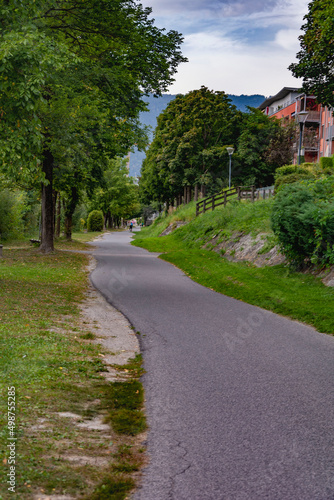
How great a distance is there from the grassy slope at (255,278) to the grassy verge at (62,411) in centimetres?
468

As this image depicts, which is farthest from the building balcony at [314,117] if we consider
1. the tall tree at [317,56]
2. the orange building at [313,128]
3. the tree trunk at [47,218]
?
the tree trunk at [47,218]

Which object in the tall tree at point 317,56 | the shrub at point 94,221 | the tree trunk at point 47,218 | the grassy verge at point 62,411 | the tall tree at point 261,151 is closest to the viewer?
the grassy verge at point 62,411

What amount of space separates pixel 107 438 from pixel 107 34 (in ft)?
50.1

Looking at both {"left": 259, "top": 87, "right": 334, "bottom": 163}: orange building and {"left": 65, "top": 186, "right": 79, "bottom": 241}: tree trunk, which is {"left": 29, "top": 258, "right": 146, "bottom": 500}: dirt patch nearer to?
{"left": 65, "top": 186, "right": 79, "bottom": 241}: tree trunk

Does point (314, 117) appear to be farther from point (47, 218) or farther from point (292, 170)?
point (47, 218)

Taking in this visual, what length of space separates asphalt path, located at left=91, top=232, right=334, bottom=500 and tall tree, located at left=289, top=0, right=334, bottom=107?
19.5 meters

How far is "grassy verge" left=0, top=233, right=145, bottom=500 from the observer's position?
3.32 m

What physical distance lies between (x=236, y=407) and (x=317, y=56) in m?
24.8

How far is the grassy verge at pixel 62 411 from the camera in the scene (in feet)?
10.9

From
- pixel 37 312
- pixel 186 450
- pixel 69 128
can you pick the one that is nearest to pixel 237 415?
pixel 186 450

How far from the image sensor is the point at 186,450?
3.89m

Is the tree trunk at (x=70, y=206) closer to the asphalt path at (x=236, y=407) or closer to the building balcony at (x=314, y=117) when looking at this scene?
the asphalt path at (x=236, y=407)

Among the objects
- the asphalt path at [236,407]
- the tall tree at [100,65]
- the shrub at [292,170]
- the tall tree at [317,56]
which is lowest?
the asphalt path at [236,407]

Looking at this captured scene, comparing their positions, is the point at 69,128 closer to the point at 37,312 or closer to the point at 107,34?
the point at 107,34
